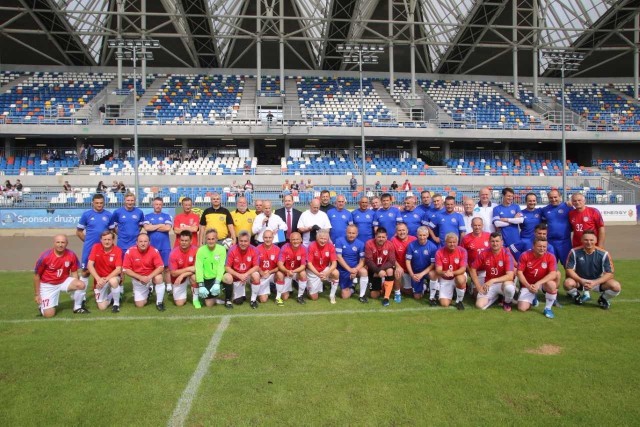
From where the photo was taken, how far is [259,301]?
26.5ft

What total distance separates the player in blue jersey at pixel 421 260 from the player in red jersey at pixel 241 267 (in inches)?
112

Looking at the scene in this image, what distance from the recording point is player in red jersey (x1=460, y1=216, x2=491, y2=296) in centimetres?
786

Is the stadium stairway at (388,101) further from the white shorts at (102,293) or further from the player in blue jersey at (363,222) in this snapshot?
the white shorts at (102,293)

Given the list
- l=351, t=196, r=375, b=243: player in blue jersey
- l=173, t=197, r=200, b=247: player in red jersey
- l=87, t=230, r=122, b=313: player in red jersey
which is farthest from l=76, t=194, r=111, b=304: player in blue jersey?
l=351, t=196, r=375, b=243: player in blue jersey

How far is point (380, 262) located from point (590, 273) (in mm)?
3540

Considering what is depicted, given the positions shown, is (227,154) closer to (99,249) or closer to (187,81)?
(187,81)

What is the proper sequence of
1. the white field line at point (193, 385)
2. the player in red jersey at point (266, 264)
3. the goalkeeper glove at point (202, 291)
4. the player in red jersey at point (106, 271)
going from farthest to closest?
1. the player in red jersey at point (266, 264)
2. the goalkeeper glove at point (202, 291)
3. the player in red jersey at point (106, 271)
4. the white field line at point (193, 385)

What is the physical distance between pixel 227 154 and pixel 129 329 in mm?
29943

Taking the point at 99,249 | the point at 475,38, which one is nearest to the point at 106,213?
the point at 99,249

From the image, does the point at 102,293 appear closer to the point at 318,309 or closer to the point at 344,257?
the point at 318,309

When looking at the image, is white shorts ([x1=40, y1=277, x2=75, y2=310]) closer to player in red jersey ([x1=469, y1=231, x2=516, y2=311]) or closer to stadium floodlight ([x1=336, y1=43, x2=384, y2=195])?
player in red jersey ([x1=469, y1=231, x2=516, y2=311])

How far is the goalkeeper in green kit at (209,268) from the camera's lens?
771cm

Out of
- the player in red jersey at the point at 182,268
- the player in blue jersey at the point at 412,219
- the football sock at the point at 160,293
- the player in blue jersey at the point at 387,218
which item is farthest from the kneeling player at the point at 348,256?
the football sock at the point at 160,293

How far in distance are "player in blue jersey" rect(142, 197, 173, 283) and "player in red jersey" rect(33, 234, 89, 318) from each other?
5.18 feet
